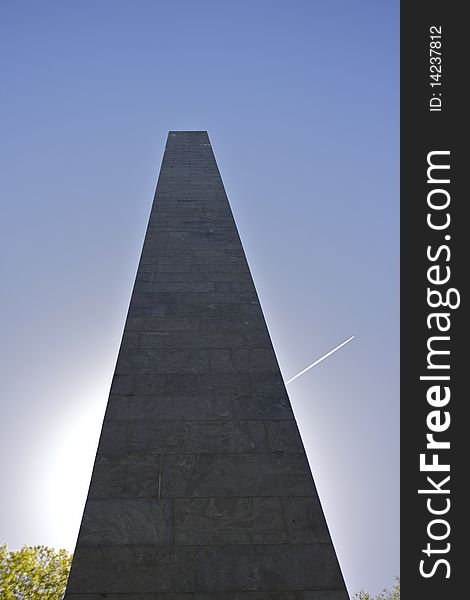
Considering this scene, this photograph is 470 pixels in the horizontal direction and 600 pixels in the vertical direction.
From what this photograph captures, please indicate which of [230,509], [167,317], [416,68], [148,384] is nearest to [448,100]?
[416,68]

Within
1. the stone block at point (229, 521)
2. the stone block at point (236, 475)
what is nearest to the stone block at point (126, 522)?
the stone block at point (229, 521)

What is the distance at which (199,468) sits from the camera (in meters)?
7.32

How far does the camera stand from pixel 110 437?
7629 mm

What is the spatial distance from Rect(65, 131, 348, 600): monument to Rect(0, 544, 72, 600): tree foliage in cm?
1676

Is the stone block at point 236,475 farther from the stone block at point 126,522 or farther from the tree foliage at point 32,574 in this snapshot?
the tree foliage at point 32,574

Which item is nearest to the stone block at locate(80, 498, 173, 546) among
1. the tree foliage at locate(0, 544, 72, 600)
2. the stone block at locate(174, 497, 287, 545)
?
the stone block at locate(174, 497, 287, 545)

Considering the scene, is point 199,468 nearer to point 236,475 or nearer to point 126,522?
point 236,475

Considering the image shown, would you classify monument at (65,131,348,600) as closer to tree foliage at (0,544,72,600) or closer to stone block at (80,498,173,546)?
stone block at (80,498,173,546)

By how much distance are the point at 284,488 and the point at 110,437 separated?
270cm

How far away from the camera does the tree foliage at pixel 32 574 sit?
20.3 m

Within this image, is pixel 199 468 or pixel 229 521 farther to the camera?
pixel 199 468

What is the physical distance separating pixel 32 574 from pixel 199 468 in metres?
18.4

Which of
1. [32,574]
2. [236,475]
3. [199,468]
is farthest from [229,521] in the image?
[32,574]

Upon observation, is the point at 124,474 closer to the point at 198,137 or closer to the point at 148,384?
the point at 148,384
